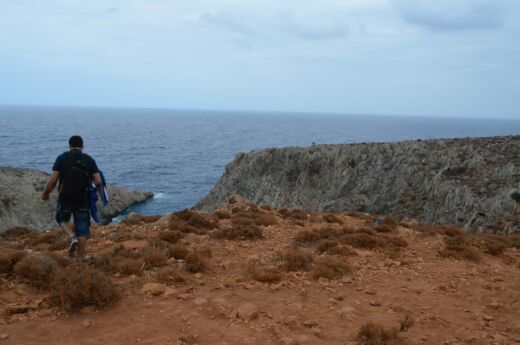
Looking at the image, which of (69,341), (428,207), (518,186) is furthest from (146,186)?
(69,341)

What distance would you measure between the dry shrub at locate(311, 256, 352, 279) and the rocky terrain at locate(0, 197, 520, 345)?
0.10 ft

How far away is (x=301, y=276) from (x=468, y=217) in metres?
26.0

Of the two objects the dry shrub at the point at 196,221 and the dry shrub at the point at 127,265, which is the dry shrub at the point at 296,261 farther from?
the dry shrub at the point at 196,221

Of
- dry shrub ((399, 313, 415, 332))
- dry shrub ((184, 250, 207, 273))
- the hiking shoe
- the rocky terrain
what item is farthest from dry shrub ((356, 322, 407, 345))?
the hiking shoe

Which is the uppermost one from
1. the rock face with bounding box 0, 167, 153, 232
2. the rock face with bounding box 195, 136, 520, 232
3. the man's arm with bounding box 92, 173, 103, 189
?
the man's arm with bounding box 92, 173, 103, 189

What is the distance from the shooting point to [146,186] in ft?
228

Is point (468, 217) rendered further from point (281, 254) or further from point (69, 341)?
point (69, 341)

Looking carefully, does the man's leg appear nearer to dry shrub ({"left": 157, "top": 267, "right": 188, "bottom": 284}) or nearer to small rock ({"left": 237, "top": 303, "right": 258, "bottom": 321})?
dry shrub ({"left": 157, "top": 267, "right": 188, "bottom": 284})

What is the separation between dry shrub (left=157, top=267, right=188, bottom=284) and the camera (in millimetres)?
8562

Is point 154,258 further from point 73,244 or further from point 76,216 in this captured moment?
point 76,216

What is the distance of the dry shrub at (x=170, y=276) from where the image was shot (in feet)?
28.1

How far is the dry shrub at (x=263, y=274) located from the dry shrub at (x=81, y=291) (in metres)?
3.04

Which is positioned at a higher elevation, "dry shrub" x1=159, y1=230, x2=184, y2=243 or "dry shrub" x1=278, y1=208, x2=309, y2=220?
"dry shrub" x1=159, y1=230, x2=184, y2=243

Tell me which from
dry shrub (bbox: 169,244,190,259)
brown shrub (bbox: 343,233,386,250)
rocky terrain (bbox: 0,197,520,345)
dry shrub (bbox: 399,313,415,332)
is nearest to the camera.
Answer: rocky terrain (bbox: 0,197,520,345)
